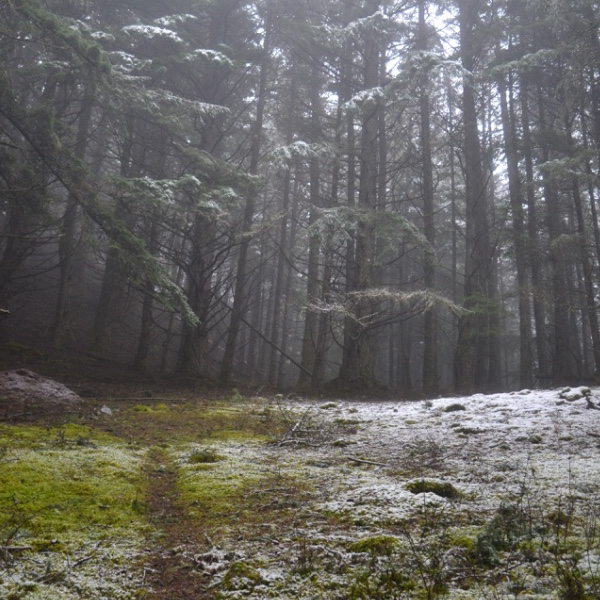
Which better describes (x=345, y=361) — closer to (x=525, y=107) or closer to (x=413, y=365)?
(x=525, y=107)

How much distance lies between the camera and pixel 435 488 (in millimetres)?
3711

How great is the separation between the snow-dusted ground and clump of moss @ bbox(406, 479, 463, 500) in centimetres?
5

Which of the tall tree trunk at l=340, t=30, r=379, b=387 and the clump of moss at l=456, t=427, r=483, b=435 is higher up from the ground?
the tall tree trunk at l=340, t=30, r=379, b=387

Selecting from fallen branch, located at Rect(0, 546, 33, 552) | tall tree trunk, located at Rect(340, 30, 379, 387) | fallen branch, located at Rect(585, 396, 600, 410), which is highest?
tall tree trunk, located at Rect(340, 30, 379, 387)

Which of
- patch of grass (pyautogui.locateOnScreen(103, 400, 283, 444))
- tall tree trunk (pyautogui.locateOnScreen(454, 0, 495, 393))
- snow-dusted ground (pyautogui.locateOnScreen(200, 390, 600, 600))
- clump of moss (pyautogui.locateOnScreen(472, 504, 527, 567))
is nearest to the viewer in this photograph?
snow-dusted ground (pyautogui.locateOnScreen(200, 390, 600, 600))

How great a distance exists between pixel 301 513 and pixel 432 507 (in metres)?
0.91

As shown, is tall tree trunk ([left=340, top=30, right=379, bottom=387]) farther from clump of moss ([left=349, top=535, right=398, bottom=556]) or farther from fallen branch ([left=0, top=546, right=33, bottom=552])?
fallen branch ([left=0, top=546, right=33, bottom=552])

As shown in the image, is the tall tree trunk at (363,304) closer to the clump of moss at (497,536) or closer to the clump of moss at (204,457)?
the clump of moss at (204,457)

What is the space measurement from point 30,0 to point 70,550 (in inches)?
336

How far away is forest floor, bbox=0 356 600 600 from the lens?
8.12 feet

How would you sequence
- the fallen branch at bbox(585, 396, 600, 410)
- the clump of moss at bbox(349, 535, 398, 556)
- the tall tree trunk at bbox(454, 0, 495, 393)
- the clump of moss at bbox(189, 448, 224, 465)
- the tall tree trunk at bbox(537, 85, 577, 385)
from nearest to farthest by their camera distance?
1. the clump of moss at bbox(349, 535, 398, 556)
2. the clump of moss at bbox(189, 448, 224, 465)
3. the fallen branch at bbox(585, 396, 600, 410)
4. the tall tree trunk at bbox(454, 0, 495, 393)
5. the tall tree trunk at bbox(537, 85, 577, 385)

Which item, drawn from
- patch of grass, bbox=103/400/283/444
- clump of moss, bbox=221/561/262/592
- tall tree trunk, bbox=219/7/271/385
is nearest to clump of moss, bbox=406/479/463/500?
clump of moss, bbox=221/561/262/592

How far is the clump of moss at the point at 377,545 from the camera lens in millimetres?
2756

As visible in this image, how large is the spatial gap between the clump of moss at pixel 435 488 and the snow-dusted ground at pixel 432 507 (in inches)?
1.9
